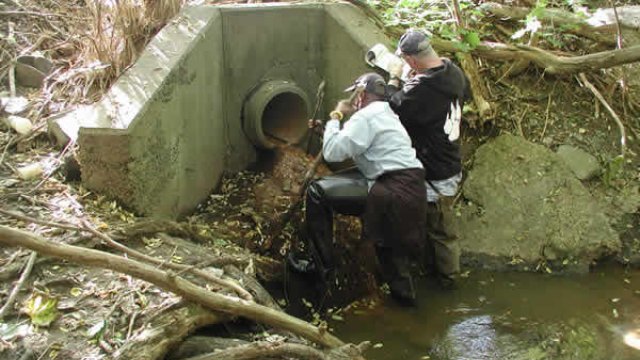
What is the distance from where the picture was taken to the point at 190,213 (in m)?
6.02

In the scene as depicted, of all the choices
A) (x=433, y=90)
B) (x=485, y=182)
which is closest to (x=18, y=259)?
(x=433, y=90)

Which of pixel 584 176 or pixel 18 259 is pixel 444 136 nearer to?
pixel 584 176

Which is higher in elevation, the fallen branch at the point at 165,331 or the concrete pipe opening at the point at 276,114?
the concrete pipe opening at the point at 276,114

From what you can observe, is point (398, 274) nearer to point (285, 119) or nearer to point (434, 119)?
point (434, 119)

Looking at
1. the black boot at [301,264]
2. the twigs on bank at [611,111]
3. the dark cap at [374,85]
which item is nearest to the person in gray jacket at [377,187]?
the dark cap at [374,85]

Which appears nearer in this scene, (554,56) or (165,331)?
(165,331)

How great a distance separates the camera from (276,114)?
7.48m

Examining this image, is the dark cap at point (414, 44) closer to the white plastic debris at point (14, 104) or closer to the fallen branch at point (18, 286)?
the fallen branch at point (18, 286)

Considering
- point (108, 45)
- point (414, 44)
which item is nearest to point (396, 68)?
point (414, 44)

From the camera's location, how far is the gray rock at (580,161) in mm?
6867

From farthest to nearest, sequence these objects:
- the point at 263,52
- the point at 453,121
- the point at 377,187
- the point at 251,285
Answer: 1. the point at 263,52
2. the point at 453,121
3. the point at 377,187
4. the point at 251,285

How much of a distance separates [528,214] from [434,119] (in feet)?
6.18

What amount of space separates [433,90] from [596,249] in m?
2.58

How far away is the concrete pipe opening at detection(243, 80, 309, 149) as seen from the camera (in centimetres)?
673
